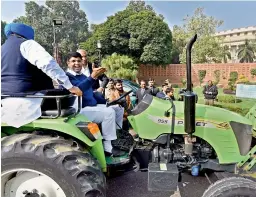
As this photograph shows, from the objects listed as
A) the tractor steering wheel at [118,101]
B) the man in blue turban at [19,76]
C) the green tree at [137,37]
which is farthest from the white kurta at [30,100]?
the green tree at [137,37]

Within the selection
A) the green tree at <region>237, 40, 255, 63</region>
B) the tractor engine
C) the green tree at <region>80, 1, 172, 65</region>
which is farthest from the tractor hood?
the green tree at <region>237, 40, 255, 63</region>

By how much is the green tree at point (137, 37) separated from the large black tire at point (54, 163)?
74.5 feet

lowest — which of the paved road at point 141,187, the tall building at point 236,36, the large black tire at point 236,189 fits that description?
the paved road at point 141,187

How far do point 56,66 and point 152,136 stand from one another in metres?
1.18

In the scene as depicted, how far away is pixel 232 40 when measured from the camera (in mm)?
70062

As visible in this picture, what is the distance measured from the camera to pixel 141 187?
3.30 m

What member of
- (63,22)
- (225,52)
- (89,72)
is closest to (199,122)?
(89,72)

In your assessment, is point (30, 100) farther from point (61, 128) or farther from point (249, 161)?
point (249, 161)

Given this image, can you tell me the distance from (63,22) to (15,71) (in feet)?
142

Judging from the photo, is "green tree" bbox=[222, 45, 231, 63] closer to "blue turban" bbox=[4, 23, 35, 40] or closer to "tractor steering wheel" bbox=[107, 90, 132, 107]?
"tractor steering wheel" bbox=[107, 90, 132, 107]

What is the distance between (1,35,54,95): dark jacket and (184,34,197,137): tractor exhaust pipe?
4.51 ft

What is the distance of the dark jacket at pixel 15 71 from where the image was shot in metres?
2.24

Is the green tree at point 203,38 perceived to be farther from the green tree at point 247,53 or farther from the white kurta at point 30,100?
the white kurta at point 30,100

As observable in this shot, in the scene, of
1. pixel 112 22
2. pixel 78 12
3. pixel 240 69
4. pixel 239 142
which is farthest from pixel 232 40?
pixel 239 142
